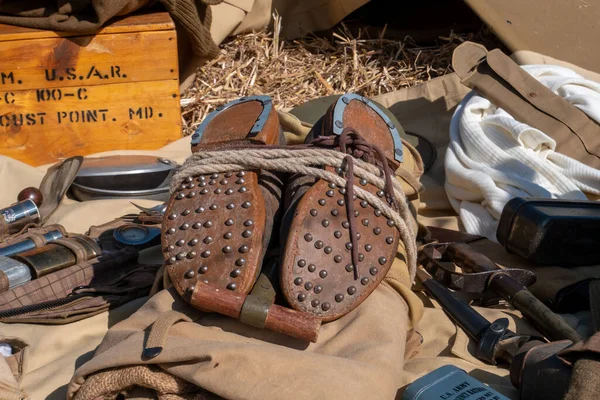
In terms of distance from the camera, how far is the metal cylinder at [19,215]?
2.17m

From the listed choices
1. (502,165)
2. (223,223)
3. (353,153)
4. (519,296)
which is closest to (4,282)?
(223,223)

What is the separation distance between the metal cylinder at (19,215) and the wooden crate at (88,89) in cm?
64

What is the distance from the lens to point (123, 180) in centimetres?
248

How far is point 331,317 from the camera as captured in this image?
1.40 metres

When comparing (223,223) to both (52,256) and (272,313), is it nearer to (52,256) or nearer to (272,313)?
(272,313)

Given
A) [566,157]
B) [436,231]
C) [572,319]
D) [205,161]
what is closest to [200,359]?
[205,161]

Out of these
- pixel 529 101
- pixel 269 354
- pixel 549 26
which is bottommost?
pixel 269 354

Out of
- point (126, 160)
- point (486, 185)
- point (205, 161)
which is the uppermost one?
point (205, 161)

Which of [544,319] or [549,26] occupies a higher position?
[549,26]

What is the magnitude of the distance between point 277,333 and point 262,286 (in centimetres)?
10

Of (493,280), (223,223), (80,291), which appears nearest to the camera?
(223,223)

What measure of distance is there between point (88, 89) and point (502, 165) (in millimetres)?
1582

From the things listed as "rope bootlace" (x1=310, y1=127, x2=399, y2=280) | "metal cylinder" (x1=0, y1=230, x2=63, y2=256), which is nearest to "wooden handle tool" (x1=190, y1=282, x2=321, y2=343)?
"rope bootlace" (x1=310, y1=127, x2=399, y2=280)

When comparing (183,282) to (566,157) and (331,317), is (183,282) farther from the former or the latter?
(566,157)
